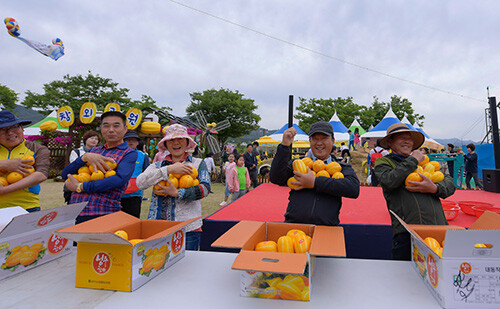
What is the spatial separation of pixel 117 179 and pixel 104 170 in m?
0.11

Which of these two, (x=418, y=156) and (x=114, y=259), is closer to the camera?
(x=114, y=259)

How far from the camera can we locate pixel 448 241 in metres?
0.87

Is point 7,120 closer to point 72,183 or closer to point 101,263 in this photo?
point 72,183

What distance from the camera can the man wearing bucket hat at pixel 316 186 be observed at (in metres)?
1.58

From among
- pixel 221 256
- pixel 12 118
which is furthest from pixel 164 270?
pixel 12 118

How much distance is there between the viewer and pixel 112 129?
199 centimetres

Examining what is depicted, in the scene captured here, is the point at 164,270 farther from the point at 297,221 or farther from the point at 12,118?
the point at 12,118

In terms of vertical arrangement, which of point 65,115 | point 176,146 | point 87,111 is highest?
point 65,115

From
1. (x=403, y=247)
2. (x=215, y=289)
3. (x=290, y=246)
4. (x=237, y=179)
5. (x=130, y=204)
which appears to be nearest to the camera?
(x=215, y=289)

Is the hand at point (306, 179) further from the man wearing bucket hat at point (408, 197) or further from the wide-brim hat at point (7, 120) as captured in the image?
the wide-brim hat at point (7, 120)

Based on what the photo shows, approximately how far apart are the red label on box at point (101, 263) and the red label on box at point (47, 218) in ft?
1.45

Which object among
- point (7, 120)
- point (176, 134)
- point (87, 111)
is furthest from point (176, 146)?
point (87, 111)

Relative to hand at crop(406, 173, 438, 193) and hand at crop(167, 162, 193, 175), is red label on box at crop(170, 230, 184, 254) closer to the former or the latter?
hand at crop(167, 162, 193, 175)

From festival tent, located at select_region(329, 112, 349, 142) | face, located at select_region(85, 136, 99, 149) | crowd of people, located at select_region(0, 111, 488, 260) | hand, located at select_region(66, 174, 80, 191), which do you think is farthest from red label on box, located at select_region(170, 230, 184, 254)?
festival tent, located at select_region(329, 112, 349, 142)
